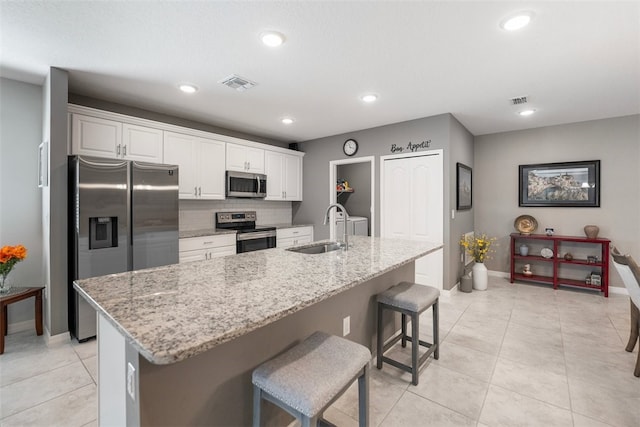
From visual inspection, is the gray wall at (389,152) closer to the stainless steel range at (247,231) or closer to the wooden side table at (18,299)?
the stainless steel range at (247,231)

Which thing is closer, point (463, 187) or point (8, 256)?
point (8, 256)

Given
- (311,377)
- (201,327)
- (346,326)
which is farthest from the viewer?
(346,326)

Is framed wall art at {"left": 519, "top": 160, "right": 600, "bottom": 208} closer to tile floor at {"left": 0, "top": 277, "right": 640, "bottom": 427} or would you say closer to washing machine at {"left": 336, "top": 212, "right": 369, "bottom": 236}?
tile floor at {"left": 0, "top": 277, "right": 640, "bottom": 427}

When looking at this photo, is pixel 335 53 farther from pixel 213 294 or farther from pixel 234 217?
pixel 234 217

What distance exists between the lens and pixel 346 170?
7.11 meters

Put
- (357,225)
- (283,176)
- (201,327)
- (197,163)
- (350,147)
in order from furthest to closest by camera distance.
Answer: (357,225) < (283,176) < (350,147) < (197,163) < (201,327)

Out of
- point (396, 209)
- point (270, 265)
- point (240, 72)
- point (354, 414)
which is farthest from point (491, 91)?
point (354, 414)

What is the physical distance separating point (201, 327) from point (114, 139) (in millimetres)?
3220

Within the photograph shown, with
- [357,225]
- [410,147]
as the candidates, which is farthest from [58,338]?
[357,225]

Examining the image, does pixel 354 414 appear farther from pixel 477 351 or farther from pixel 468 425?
pixel 477 351

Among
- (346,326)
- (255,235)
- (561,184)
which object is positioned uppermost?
(561,184)

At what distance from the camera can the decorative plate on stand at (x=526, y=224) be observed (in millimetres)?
4711

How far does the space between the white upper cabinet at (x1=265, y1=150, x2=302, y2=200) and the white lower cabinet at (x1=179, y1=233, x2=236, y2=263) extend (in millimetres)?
1227

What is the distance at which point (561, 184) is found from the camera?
4551mm
